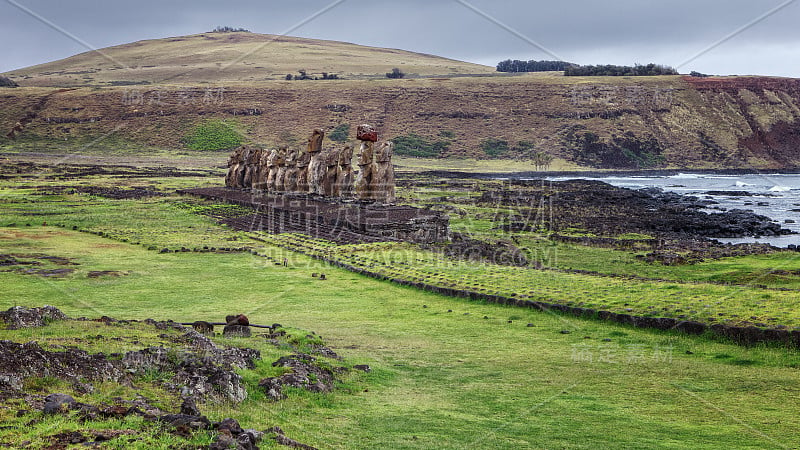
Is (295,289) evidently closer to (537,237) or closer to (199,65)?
(537,237)

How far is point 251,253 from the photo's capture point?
1212 inches

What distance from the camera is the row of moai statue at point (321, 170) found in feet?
143

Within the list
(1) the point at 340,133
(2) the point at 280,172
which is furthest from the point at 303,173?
(1) the point at 340,133

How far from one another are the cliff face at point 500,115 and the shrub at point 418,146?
122cm

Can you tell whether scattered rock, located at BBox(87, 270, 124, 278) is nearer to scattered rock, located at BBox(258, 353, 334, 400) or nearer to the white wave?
scattered rock, located at BBox(258, 353, 334, 400)

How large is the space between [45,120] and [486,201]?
88.0 metres

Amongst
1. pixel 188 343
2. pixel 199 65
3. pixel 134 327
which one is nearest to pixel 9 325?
pixel 134 327

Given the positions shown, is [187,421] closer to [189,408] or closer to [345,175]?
[189,408]

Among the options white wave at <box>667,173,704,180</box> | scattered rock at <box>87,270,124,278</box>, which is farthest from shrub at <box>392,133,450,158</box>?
scattered rock at <box>87,270,124,278</box>

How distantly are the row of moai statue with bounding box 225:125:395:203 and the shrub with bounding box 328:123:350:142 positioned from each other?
177 feet

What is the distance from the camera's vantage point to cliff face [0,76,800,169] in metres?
113

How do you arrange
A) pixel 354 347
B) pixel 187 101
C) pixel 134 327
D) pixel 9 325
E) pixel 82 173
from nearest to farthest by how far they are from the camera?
pixel 9 325, pixel 134 327, pixel 354 347, pixel 82 173, pixel 187 101

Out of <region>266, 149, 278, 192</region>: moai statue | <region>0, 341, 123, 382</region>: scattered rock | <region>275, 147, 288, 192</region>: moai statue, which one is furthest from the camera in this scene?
<region>266, 149, 278, 192</region>: moai statue

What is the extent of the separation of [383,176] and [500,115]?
8235 cm
